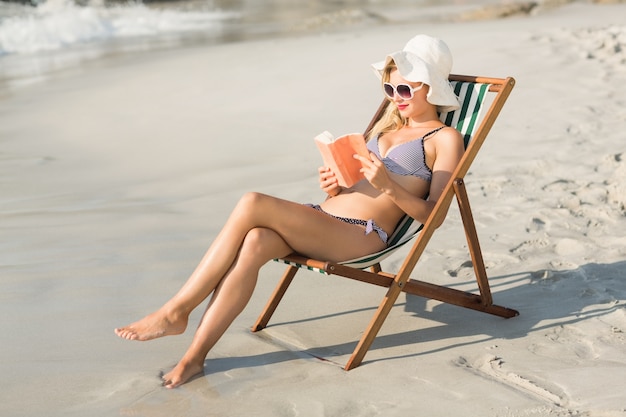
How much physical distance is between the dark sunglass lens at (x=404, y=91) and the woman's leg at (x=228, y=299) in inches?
39.4

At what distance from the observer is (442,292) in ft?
13.6

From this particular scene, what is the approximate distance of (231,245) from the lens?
370 cm

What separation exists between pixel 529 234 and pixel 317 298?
1.41m

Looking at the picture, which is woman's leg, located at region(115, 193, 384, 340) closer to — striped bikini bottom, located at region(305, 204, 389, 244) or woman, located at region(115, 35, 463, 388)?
woman, located at region(115, 35, 463, 388)

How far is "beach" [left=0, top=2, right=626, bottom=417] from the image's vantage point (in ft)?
11.8

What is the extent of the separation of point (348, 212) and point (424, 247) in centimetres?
41

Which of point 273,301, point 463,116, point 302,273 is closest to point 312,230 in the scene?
point 273,301

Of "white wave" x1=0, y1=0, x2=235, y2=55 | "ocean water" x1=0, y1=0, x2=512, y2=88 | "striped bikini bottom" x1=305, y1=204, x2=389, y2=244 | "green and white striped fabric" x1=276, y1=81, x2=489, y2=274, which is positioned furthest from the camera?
"white wave" x1=0, y1=0, x2=235, y2=55

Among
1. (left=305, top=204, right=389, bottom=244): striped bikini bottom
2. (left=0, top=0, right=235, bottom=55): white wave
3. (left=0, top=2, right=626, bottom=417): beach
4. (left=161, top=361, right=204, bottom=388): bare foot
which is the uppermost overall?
(left=305, top=204, right=389, bottom=244): striped bikini bottom

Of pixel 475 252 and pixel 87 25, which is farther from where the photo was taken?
pixel 87 25

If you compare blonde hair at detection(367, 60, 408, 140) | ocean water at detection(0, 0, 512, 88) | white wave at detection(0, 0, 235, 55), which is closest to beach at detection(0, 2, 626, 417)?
blonde hair at detection(367, 60, 408, 140)

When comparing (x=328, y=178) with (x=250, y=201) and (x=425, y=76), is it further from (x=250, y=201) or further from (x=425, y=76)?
(x=425, y=76)

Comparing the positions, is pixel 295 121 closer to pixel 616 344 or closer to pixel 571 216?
pixel 571 216

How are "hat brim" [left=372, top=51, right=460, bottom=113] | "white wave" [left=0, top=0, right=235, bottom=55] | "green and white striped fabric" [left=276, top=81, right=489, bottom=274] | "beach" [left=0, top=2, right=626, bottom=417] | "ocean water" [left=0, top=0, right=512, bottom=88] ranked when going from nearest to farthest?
"beach" [left=0, top=2, right=626, bottom=417]
"green and white striped fabric" [left=276, top=81, right=489, bottom=274]
"hat brim" [left=372, top=51, right=460, bottom=113]
"ocean water" [left=0, top=0, right=512, bottom=88]
"white wave" [left=0, top=0, right=235, bottom=55]
